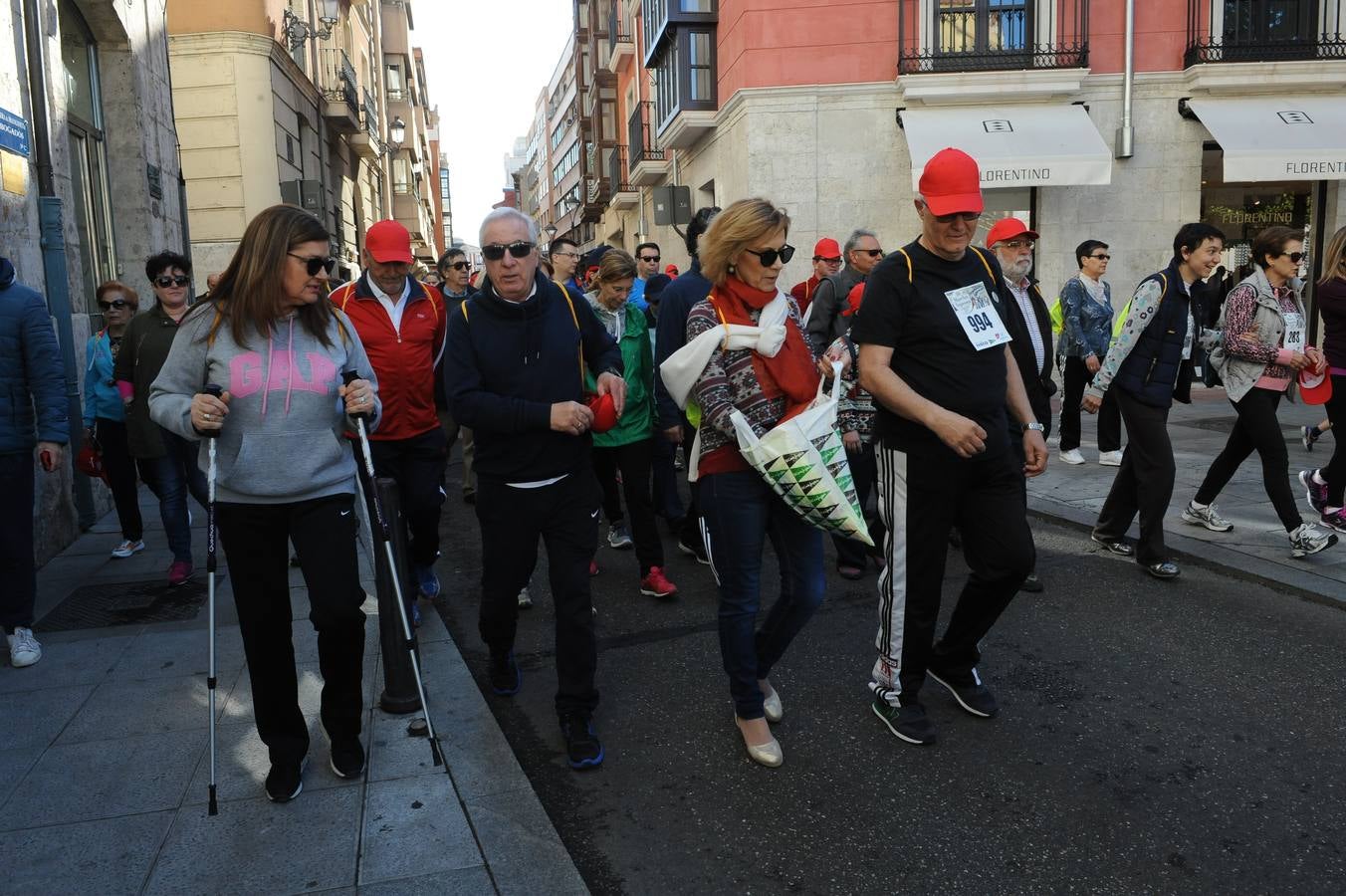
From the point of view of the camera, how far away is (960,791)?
3428 millimetres

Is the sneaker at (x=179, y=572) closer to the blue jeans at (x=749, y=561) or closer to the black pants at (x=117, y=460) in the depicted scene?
the black pants at (x=117, y=460)

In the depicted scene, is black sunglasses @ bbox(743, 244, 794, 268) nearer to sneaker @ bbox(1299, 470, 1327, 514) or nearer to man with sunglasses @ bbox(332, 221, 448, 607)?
man with sunglasses @ bbox(332, 221, 448, 607)

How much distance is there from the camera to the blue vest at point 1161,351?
573 centimetres

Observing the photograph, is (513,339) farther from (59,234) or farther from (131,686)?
(59,234)

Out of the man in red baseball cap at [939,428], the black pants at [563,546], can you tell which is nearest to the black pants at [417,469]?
the black pants at [563,546]

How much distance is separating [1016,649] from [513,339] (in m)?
2.72

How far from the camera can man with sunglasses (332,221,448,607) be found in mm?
4977

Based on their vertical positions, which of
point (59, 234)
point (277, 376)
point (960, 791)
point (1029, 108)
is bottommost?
point (960, 791)

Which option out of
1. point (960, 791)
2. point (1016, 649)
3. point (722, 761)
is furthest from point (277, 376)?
point (1016, 649)

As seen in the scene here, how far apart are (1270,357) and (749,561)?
4.07 m

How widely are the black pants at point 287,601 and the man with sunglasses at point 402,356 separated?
4.82ft

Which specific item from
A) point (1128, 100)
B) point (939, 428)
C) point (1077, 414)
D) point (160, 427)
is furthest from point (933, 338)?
point (1128, 100)

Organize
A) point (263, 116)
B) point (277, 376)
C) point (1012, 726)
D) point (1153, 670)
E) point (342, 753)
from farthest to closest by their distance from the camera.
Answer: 1. point (263, 116)
2. point (1153, 670)
3. point (1012, 726)
4. point (342, 753)
5. point (277, 376)

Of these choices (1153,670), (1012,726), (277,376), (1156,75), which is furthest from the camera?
(1156,75)
